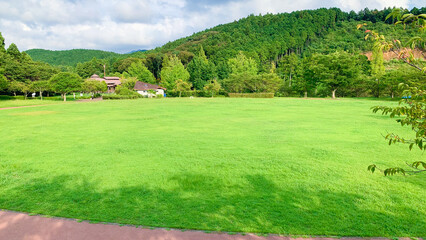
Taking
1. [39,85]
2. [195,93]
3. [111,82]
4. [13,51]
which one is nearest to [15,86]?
[39,85]

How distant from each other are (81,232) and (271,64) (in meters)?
106

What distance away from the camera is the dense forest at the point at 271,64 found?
5175 centimetres

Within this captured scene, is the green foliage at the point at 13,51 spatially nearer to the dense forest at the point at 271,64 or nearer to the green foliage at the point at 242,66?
the dense forest at the point at 271,64

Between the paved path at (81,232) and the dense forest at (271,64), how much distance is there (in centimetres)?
325

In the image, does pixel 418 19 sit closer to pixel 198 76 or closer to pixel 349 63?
pixel 349 63

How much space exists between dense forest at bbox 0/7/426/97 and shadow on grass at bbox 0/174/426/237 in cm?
228

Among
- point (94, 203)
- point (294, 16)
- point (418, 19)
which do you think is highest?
point (294, 16)

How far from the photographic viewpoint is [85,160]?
305 inches

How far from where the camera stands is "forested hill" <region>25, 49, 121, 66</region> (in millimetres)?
144100

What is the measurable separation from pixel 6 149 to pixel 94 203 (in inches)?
264

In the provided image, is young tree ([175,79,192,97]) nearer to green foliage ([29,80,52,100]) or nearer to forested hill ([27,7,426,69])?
forested hill ([27,7,426,69])

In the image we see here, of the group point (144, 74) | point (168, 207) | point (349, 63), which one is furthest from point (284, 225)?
A: point (144, 74)

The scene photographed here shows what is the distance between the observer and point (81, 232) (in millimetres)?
3979

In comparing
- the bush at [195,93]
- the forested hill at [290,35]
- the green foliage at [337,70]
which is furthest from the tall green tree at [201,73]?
the green foliage at [337,70]
